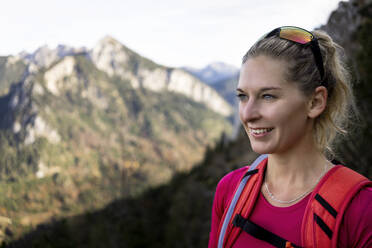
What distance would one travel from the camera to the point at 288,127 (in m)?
1.56

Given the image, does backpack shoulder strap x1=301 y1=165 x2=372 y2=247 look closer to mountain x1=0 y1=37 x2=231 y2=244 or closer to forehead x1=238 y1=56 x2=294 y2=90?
forehead x1=238 y1=56 x2=294 y2=90

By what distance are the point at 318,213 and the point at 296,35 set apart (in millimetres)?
867

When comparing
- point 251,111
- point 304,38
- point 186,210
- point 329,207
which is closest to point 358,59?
point 304,38

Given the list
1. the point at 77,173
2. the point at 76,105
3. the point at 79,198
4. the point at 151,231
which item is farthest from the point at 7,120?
the point at 76,105

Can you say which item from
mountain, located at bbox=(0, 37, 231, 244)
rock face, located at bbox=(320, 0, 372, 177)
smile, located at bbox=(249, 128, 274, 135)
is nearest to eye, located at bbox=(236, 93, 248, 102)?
smile, located at bbox=(249, 128, 274, 135)

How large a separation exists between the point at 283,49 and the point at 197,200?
1010 inches

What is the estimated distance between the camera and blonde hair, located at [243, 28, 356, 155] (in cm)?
154

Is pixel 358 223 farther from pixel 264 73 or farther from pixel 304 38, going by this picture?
pixel 304 38

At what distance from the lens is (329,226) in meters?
1.29

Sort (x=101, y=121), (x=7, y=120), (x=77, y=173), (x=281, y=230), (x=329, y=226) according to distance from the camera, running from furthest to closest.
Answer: (x=101, y=121), (x=77, y=173), (x=7, y=120), (x=281, y=230), (x=329, y=226)

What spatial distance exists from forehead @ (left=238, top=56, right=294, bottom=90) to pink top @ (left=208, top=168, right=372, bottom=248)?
0.58 metres

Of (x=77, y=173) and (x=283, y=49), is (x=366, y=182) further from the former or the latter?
(x=77, y=173)

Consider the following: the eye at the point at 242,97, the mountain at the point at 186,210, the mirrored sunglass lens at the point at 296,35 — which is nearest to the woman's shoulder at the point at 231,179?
the eye at the point at 242,97

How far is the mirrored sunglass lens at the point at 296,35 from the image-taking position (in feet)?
5.17
